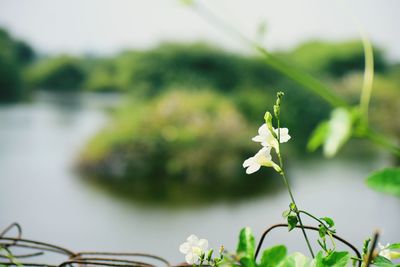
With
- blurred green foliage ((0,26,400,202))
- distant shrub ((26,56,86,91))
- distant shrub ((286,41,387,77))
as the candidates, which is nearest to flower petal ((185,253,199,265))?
blurred green foliage ((0,26,400,202))

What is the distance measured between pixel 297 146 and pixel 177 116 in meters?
1.68

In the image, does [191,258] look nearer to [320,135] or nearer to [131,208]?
[320,135]

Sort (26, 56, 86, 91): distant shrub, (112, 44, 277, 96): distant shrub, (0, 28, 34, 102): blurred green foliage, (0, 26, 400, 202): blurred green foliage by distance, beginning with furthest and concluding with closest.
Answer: (112, 44, 277, 96): distant shrub → (26, 56, 86, 91): distant shrub → (0, 28, 34, 102): blurred green foliage → (0, 26, 400, 202): blurred green foliage

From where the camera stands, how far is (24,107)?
4.46m

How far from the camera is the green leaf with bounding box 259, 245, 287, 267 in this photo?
0.15 m

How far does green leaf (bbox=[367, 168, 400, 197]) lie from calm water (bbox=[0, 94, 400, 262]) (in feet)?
5.55

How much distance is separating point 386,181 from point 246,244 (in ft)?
0.23

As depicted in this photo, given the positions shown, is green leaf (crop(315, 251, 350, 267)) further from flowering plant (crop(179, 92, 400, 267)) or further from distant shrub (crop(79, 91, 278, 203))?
distant shrub (crop(79, 91, 278, 203))

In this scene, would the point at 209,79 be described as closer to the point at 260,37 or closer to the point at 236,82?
the point at 236,82

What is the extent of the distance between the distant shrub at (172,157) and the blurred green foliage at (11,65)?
164 centimetres

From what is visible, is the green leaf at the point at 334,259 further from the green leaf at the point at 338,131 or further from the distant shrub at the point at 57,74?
the distant shrub at the point at 57,74

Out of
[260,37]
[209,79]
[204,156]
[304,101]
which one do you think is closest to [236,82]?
[209,79]

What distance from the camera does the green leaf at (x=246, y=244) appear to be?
0.50 ft

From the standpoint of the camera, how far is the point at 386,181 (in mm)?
102
